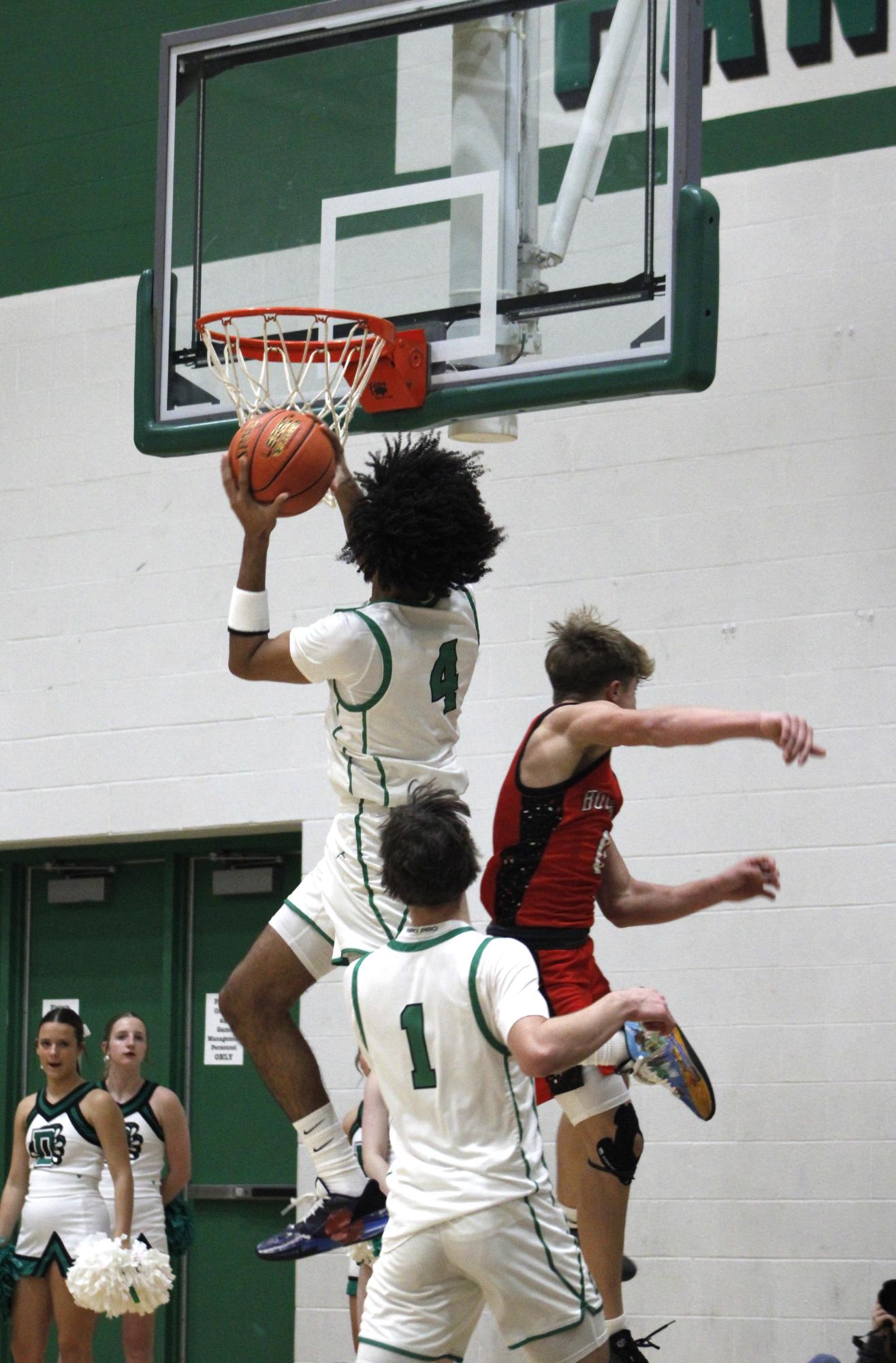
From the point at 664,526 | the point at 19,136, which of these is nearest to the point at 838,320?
the point at 664,526

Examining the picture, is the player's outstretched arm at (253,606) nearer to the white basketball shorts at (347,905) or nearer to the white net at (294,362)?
the white basketball shorts at (347,905)

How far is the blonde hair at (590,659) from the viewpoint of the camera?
204 inches

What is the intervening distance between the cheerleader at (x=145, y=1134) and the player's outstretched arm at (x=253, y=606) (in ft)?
12.9

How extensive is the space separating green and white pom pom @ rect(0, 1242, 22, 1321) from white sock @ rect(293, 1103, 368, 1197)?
3.49 metres

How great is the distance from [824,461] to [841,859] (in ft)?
5.45

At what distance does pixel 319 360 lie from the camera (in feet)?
18.7

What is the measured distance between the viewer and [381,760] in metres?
4.68

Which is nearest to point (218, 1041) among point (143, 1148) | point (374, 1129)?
point (143, 1148)

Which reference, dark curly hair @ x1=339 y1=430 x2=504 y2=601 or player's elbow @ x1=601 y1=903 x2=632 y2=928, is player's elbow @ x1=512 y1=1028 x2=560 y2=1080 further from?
player's elbow @ x1=601 y1=903 x2=632 y2=928

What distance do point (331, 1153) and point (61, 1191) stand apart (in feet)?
11.2

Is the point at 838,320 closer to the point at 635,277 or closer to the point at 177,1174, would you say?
the point at 635,277

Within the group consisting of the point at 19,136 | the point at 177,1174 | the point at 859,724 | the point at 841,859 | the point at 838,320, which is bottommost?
the point at 177,1174

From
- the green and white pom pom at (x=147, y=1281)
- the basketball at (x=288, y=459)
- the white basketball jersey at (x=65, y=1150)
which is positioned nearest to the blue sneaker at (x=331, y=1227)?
the basketball at (x=288, y=459)

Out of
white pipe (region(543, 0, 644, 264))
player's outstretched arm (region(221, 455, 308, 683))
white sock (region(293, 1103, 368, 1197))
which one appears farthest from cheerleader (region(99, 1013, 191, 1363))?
white pipe (region(543, 0, 644, 264))
